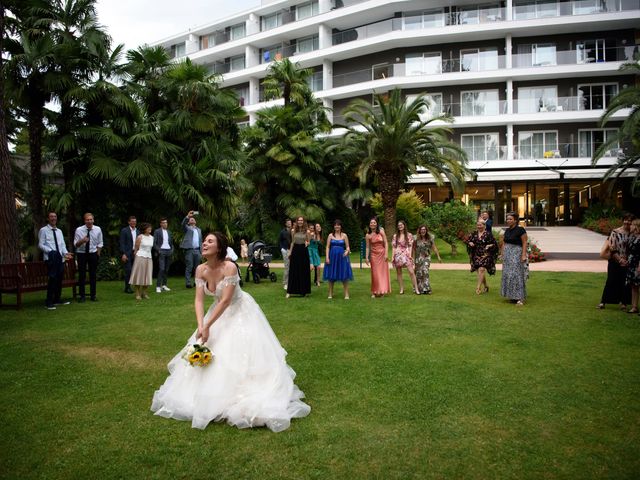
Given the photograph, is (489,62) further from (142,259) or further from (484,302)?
(142,259)

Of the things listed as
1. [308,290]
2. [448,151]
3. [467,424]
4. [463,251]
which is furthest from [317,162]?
[467,424]

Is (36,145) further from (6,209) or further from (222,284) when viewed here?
(222,284)

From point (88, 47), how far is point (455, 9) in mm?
27943

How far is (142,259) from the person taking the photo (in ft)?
39.6

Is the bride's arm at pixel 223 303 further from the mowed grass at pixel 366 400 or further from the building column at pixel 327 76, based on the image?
the building column at pixel 327 76

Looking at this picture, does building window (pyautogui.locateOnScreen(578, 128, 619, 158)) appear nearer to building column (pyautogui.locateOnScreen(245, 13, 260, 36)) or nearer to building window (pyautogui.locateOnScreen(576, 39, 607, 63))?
building window (pyautogui.locateOnScreen(576, 39, 607, 63))

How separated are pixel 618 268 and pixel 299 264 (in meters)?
6.88

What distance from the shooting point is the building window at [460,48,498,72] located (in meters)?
33.4

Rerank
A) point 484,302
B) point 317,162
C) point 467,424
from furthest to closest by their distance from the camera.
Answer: point 317,162, point 484,302, point 467,424

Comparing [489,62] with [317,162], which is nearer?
[317,162]

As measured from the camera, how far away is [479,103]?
33875 mm

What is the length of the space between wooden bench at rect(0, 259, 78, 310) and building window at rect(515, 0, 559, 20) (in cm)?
3357

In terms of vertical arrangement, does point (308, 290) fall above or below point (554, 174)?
below

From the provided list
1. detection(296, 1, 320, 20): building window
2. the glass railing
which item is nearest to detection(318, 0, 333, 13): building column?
detection(296, 1, 320, 20): building window
